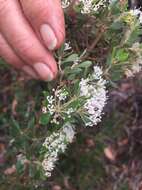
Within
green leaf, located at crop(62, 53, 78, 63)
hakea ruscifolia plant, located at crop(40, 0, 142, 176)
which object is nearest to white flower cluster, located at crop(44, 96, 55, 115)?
hakea ruscifolia plant, located at crop(40, 0, 142, 176)

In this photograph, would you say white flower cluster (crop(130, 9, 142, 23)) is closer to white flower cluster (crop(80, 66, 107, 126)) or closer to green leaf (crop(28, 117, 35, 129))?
white flower cluster (crop(80, 66, 107, 126))

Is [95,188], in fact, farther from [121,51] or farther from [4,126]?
[121,51]

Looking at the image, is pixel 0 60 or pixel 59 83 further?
pixel 0 60

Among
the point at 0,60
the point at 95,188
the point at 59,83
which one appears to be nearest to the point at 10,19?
the point at 59,83

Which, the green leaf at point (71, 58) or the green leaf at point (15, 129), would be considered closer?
the green leaf at point (71, 58)

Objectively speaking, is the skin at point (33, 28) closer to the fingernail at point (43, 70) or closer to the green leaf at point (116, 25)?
the fingernail at point (43, 70)

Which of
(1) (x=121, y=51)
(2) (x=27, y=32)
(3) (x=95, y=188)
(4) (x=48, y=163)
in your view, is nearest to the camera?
(2) (x=27, y=32)

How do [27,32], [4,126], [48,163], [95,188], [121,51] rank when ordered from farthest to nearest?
[95,188] < [4,126] < [48,163] < [121,51] < [27,32]

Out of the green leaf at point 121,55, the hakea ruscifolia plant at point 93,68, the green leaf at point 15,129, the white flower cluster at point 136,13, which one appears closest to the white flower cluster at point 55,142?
the hakea ruscifolia plant at point 93,68
